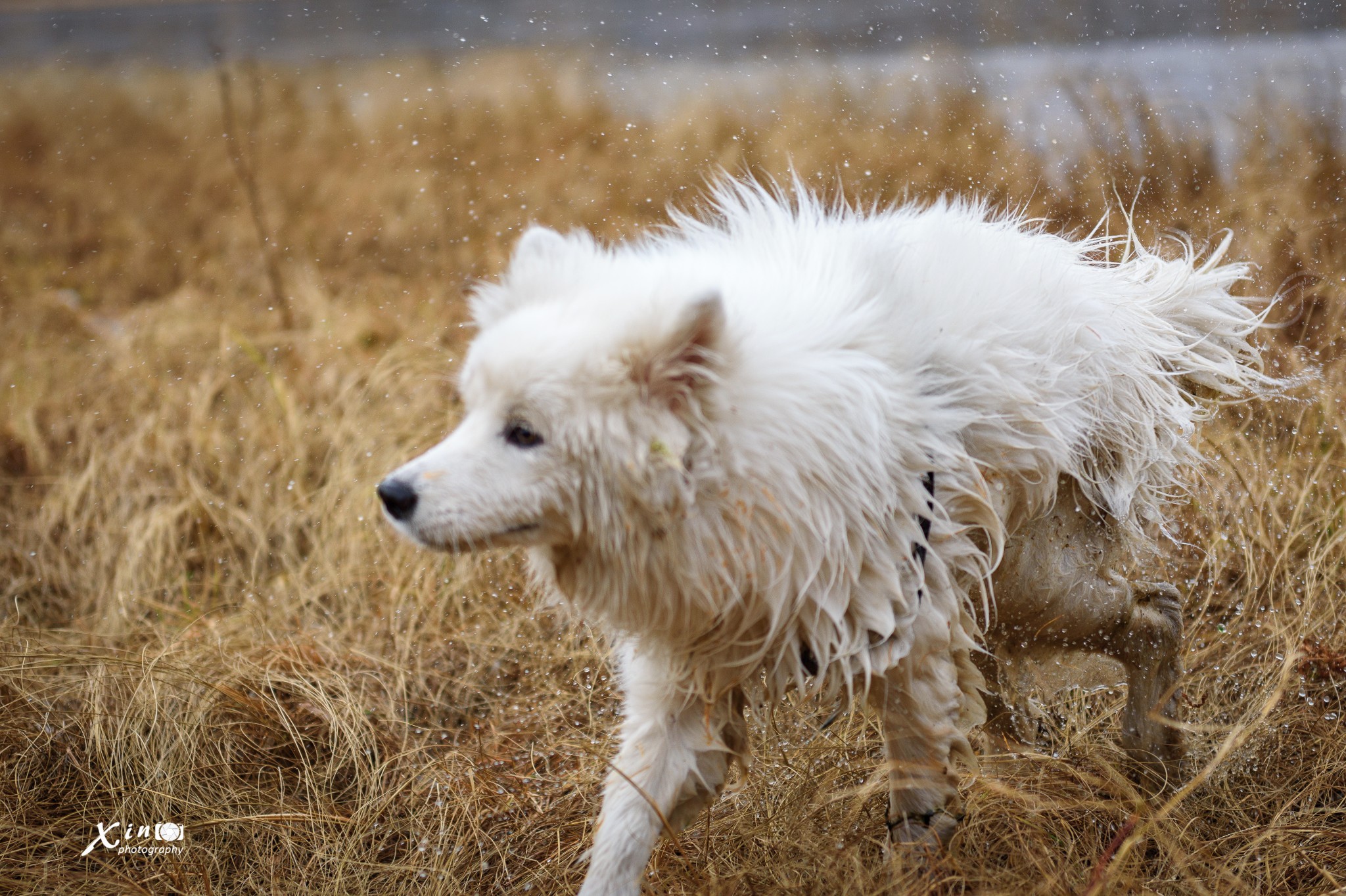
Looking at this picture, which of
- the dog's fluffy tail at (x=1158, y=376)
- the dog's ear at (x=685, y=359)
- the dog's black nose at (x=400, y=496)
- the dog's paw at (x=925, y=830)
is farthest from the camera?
the dog's fluffy tail at (x=1158, y=376)

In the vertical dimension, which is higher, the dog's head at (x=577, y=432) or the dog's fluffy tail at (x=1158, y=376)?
the dog's head at (x=577, y=432)

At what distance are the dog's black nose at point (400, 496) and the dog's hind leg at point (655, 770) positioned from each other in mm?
782

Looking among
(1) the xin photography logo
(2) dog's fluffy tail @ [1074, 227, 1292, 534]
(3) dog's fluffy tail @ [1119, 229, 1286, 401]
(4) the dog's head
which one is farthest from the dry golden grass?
(4) the dog's head

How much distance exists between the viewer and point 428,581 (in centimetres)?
466

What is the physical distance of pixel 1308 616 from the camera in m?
4.04

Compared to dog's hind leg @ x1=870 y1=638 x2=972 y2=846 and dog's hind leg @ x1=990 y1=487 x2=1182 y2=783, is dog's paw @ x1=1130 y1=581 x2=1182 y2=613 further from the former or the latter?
dog's hind leg @ x1=870 y1=638 x2=972 y2=846

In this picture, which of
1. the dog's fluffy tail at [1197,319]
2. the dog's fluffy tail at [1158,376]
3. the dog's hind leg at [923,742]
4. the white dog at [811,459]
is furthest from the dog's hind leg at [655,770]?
the dog's fluffy tail at [1197,319]

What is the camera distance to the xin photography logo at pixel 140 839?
3.31 meters

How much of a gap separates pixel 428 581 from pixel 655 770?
7.36 ft

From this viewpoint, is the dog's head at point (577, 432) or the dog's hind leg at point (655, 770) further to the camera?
the dog's hind leg at point (655, 770)

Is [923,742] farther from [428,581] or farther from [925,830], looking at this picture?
[428,581]

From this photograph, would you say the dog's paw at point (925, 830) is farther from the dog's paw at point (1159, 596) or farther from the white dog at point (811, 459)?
the dog's paw at point (1159, 596)

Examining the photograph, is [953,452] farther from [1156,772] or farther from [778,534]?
[1156,772]

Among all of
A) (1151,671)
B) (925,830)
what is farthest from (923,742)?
(1151,671)
